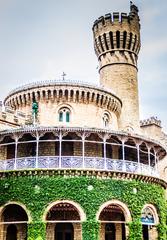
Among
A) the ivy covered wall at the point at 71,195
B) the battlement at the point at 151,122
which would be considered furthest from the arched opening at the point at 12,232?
the battlement at the point at 151,122

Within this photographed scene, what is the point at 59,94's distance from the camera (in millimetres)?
36406

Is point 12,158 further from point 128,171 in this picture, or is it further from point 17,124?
point 128,171

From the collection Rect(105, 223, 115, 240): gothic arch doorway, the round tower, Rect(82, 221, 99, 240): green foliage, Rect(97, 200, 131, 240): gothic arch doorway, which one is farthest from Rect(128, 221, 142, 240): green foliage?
the round tower

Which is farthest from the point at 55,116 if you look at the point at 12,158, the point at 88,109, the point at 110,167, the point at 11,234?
the point at 11,234

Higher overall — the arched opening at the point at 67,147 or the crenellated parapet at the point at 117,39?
the crenellated parapet at the point at 117,39

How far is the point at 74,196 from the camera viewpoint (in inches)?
1097

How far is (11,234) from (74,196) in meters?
7.22

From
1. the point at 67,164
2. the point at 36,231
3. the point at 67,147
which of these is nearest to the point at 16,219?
the point at 36,231

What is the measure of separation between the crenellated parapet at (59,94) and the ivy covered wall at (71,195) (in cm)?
1023

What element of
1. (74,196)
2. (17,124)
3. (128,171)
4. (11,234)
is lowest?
(11,234)

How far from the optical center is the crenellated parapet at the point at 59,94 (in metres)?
36.3

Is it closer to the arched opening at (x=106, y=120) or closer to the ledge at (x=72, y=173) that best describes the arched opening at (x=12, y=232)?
the ledge at (x=72, y=173)

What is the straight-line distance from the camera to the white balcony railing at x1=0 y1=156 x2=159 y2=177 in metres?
29.0

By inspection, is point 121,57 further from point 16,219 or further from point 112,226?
point 16,219
